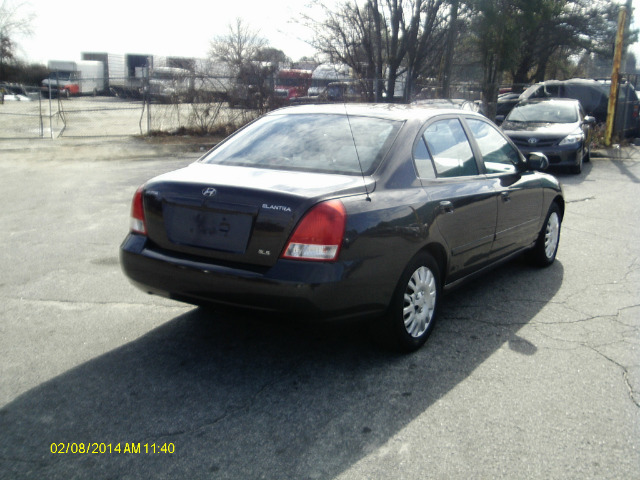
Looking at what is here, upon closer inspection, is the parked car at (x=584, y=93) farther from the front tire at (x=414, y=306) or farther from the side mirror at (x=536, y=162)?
the front tire at (x=414, y=306)

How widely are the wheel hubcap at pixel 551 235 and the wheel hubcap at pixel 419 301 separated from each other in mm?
2434

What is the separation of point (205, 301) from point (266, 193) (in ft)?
2.39

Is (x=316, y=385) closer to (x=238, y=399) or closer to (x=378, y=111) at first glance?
(x=238, y=399)

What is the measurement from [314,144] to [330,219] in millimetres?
1007

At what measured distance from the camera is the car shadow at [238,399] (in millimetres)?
→ 3092

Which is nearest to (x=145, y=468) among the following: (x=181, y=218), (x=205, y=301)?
(x=205, y=301)

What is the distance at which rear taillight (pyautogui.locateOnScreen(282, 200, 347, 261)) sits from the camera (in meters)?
3.71

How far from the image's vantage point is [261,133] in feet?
16.2

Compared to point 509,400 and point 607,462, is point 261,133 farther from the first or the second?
point 607,462


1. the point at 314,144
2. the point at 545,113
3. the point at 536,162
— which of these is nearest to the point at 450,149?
the point at 314,144

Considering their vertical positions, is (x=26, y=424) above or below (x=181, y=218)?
below

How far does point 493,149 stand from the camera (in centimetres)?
570

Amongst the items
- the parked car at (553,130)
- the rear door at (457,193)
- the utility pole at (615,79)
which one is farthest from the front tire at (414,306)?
the utility pole at (615,79)

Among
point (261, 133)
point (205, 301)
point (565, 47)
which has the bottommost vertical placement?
point (205, 301)
